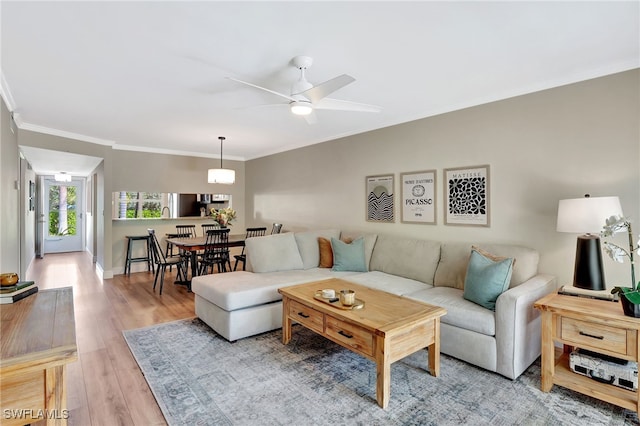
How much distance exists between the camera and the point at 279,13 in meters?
1.92

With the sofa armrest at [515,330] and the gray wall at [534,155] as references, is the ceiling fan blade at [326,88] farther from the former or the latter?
the sofa armrest at [515,330]

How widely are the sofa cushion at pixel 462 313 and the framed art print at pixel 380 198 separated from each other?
152 cm

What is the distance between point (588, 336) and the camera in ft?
7.12

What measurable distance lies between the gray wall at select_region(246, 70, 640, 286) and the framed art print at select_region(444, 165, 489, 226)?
0.07 metres

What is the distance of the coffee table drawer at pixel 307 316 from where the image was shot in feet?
8.69

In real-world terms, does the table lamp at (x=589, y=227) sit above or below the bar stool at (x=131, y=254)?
above

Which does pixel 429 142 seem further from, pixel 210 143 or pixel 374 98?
pixel 210 143

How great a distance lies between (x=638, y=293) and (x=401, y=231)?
99.0 inches

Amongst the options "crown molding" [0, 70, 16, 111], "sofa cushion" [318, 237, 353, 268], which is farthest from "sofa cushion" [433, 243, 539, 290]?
"crown molding" [0, 70, 16, 111]

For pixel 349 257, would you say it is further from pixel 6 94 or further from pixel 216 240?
pixel 6 94

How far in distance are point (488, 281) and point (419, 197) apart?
157 centimetres

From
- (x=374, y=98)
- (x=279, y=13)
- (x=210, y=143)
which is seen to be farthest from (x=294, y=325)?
(x=210, y=143)

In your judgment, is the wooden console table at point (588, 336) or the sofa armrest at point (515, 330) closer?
the wooden console table at point (588, 336)

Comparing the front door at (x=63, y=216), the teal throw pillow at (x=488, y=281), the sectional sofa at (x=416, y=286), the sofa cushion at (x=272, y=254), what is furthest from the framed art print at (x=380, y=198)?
the front door at (x=63, y=216)
